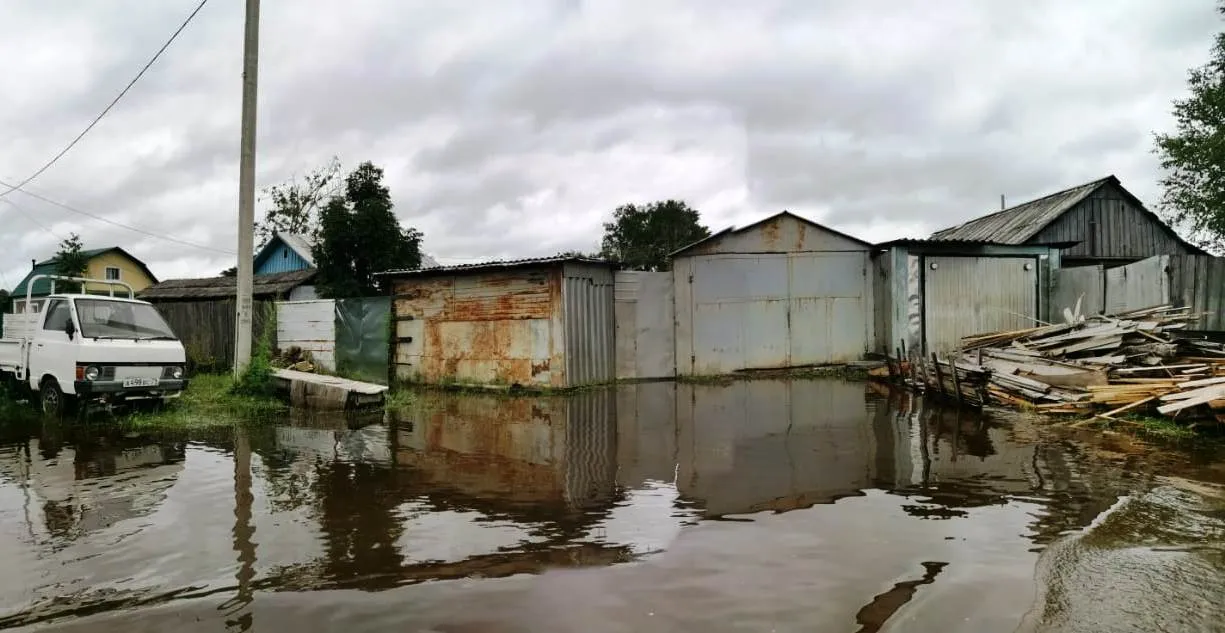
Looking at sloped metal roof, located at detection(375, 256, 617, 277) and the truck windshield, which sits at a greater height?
sloped metal roof, located at detection(375, 256, 617, 277)

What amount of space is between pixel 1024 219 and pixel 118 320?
2670 centimetres

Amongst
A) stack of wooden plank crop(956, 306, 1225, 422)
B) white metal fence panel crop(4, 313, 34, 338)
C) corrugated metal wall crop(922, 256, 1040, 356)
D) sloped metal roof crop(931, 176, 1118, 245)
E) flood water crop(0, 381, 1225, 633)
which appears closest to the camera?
flood water crop(0, 381, 1225, 633)

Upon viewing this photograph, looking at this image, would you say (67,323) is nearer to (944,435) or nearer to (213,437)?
(213,437)

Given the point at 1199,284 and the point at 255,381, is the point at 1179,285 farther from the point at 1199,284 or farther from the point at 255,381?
the point at 255,381

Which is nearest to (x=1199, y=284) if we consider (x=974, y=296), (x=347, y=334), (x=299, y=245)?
(x=974, y=296)

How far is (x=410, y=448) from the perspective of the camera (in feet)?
27.3

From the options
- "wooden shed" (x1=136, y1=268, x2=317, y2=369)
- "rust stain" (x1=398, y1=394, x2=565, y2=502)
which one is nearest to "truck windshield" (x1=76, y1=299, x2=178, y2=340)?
"rust stain" (x1=398, y1=394, x2=565, y2=502)

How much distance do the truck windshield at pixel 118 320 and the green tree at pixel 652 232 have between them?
29649mm


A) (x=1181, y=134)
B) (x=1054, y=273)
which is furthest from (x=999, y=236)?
(x=1054, y=273)

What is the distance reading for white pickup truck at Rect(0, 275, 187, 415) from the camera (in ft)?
32.8

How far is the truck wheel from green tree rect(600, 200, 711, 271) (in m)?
30.8

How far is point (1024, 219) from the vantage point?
24250 mm

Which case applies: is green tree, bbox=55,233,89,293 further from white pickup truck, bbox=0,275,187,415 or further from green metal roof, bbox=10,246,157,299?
white pickup truck, bbox=0,275,187,415

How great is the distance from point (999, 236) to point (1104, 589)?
23.1 m
